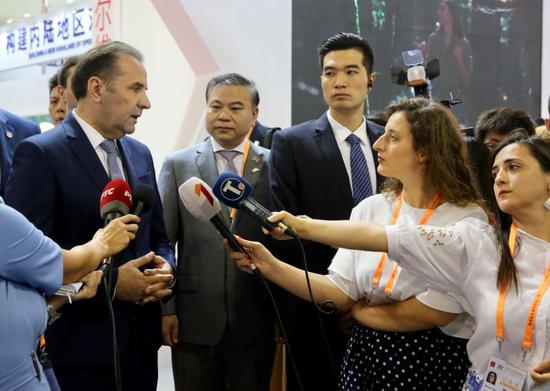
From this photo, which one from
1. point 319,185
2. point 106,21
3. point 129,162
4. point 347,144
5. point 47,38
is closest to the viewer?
point 129,162

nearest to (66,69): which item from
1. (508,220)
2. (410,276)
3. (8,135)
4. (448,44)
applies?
(8,135)

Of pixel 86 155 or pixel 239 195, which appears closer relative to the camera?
pixel 239 195

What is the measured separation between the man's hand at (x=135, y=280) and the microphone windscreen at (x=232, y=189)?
1.70ft

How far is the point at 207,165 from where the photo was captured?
3.09 m

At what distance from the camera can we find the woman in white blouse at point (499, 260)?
202cm

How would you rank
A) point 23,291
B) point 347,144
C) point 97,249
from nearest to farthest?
point 23,291 < point 97,249 < point 347,144

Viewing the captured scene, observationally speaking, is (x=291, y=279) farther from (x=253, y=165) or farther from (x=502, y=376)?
(x=253, y=165)

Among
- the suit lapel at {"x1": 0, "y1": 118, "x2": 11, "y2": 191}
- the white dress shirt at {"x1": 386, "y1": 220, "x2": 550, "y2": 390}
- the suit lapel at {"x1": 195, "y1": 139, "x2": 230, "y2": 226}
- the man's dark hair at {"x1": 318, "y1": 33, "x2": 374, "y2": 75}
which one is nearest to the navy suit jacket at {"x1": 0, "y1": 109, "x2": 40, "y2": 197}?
the suit lapel at {"x1": 0, "y1": 118, "x2": 11, "y2": 191}

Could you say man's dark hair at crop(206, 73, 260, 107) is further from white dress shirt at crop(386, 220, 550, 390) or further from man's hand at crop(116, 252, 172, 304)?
white dress shirt at crop(386, 220, 550, 390)

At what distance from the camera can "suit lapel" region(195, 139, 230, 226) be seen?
304cm

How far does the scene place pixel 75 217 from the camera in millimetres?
2260

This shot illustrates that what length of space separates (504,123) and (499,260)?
4.30 ft

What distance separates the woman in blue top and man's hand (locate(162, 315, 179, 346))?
1190 mm

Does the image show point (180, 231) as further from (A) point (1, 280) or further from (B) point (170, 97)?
(B) point (170, 97)
